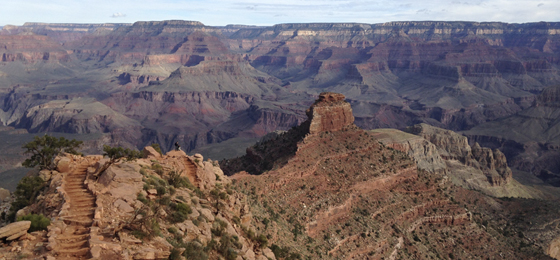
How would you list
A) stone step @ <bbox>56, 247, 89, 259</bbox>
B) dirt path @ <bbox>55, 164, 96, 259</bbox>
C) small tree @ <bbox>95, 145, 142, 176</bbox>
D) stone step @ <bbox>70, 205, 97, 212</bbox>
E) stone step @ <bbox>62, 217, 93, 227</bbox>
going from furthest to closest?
small tree @ <bbox>95, 145, 142, 176</bbox> → stone step @ <bbox>70, 205, 97, 212</bbox> → stone step @ <bbox>62, 217, 93, 227</bbox> → dirt path @ <bbox>55, 164, 96, 259</bbox> → stone step @ <bbox>56, 247, 89, 259</bbox>

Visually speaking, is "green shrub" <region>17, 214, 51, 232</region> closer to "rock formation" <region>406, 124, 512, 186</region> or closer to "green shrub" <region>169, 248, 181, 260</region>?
"green shrub" <region>169, 248, 181, 260</region>

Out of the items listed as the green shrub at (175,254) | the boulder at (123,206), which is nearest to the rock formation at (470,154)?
the boulder at (123,206)

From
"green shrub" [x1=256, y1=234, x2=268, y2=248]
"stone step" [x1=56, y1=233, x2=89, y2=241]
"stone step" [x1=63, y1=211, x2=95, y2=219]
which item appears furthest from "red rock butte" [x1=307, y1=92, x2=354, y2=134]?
"stone step" [x1=56, y1=233, x2=89, y2=241]

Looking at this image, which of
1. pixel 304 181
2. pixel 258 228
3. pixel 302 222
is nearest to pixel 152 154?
pixel 258 228

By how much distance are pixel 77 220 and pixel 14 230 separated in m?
2.84

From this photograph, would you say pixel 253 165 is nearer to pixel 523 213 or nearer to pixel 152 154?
pixel 152 154

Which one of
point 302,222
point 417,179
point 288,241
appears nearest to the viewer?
point 288,241

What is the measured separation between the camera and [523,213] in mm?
63469

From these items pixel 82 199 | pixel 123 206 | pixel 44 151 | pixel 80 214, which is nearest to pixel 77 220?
pixel 80 214

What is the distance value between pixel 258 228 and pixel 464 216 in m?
30.8

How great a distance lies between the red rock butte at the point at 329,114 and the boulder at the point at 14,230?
40.4m

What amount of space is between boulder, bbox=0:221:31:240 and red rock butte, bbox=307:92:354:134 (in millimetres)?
40424

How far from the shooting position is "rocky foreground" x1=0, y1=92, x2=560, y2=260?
21375 mm

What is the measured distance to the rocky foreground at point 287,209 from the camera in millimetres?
21375
